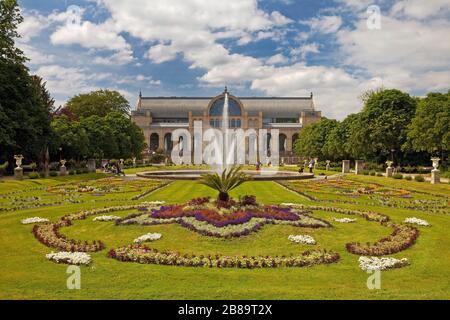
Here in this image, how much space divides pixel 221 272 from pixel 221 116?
106193 mm

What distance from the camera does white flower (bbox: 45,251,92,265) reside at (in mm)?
10164

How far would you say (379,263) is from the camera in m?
10.2

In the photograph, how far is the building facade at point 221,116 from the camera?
115562 mm

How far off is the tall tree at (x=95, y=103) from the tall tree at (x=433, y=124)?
6416 centimetres

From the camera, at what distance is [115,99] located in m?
94.2

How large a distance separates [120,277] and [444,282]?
24.1 ft

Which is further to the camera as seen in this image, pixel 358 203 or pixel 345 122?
pixel 345 122

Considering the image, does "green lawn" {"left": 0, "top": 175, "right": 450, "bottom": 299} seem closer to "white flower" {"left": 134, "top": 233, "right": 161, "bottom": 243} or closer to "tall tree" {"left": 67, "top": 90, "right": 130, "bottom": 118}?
"white flower" {"left": 134, "top": 233, "right": 161, "bottom": 243}

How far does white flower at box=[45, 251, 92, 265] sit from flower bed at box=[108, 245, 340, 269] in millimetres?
683

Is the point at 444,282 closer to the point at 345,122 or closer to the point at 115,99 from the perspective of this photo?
the point at 345,122
